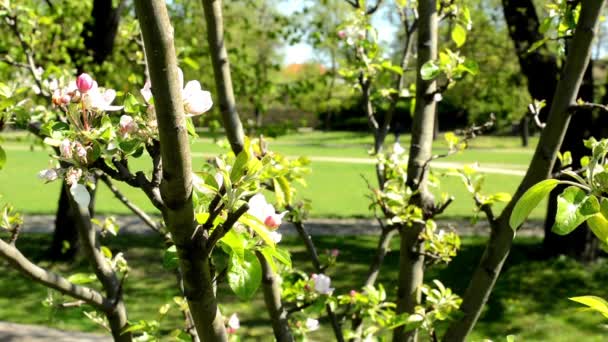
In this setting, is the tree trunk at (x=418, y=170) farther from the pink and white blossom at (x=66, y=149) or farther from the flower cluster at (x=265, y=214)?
the pink and white blossom at (x=66, y=149)

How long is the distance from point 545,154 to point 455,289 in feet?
20.5

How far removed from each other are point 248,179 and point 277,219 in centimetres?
14

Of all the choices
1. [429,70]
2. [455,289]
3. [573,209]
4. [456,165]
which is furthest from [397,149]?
[456,165]

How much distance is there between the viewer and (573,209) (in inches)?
45.0

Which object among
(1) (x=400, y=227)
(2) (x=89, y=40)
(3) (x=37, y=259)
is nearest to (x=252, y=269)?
(1) (x=400, y=227)

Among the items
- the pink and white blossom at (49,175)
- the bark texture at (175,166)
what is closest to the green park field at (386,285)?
the pink and white blossom at (49,175)

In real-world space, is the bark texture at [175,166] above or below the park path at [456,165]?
above

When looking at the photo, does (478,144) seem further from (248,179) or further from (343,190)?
(248,179)

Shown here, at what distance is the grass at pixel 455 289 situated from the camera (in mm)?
6731

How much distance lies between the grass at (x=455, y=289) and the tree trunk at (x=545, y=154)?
3629 millimetres

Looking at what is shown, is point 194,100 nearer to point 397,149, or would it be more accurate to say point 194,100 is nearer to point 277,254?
point 277,254

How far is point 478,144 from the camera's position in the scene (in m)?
39.3

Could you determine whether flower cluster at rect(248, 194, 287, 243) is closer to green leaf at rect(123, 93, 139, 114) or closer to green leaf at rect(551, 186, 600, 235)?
green leaf at rect(123, 93, 139, 114)

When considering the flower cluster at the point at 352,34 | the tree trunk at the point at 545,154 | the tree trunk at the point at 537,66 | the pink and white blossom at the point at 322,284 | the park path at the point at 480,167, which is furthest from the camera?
the park path at the point at 480,167
